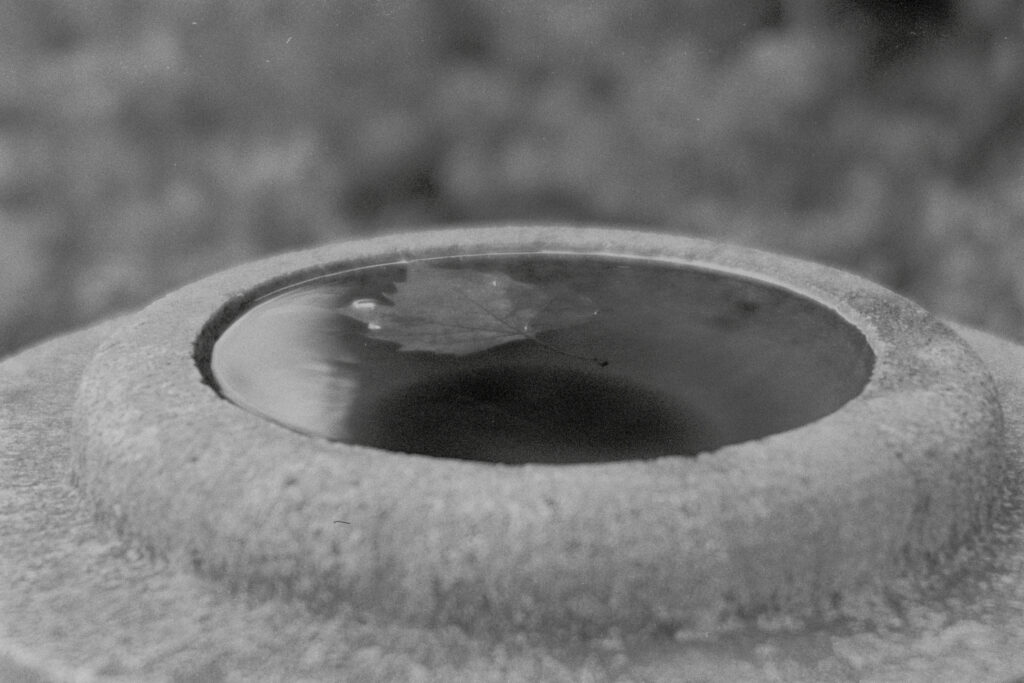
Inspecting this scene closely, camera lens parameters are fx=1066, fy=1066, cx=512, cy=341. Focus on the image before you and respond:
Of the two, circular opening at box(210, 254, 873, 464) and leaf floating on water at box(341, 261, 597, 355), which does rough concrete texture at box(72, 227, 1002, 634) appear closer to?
circular opening at box(210, 254, 873, 464)

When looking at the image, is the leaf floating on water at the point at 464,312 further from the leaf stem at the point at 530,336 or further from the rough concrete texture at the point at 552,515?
the rough concrete texture at the point at 552,515

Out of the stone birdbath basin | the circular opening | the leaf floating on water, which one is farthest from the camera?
the leaf floating on water

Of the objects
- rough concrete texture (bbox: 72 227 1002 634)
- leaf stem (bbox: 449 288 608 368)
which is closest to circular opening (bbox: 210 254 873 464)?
leaf stem (bbox: 449 288 608 368)

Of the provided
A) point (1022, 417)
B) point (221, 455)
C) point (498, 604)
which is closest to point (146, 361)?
point (221, 455)

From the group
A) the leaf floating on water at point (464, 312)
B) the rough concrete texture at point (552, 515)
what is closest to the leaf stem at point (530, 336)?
the leaf floating on water at point (464, 312)

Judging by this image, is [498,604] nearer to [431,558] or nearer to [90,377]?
[431,558]

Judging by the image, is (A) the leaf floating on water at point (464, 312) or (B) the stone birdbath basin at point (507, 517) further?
(A) the leaf floating on water at point (464, 312)

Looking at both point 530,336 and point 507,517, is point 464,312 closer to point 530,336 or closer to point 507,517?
point 530,336

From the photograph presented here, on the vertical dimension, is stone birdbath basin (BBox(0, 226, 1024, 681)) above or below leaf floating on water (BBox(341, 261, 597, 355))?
below
